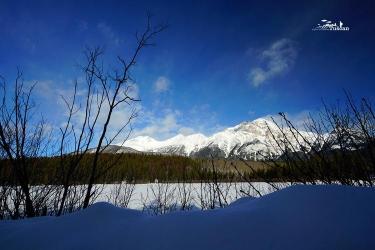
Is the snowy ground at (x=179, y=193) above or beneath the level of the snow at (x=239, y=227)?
beneath

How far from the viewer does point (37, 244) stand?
133 centimetres

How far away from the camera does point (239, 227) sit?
3.99 ft

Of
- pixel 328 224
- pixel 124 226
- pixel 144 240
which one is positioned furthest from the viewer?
pixel 124 226

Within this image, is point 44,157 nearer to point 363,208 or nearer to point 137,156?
point 363,208

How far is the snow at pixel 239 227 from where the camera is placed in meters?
1.07

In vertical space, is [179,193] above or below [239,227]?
below

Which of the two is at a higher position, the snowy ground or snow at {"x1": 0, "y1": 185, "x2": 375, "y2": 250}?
snow at {"x1": 0, "y1": 185, "x2": 375, "y2": 250}

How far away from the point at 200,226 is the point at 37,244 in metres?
0.85

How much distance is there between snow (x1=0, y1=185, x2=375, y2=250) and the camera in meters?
1.07

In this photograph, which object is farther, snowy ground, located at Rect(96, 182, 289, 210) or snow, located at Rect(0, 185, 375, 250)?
snowy ground, located at Rect(96, 182, 289, 210)

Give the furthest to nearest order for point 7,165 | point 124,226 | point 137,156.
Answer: point 137,156, point 7,165, point 124,226

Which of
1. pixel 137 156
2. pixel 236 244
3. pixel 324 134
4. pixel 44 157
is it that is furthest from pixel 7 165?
pixel 137 156

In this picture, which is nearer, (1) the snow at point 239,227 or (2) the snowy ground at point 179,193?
(1) the snow at point 239,227

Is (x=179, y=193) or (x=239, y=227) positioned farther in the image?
(x=179, y=193)
